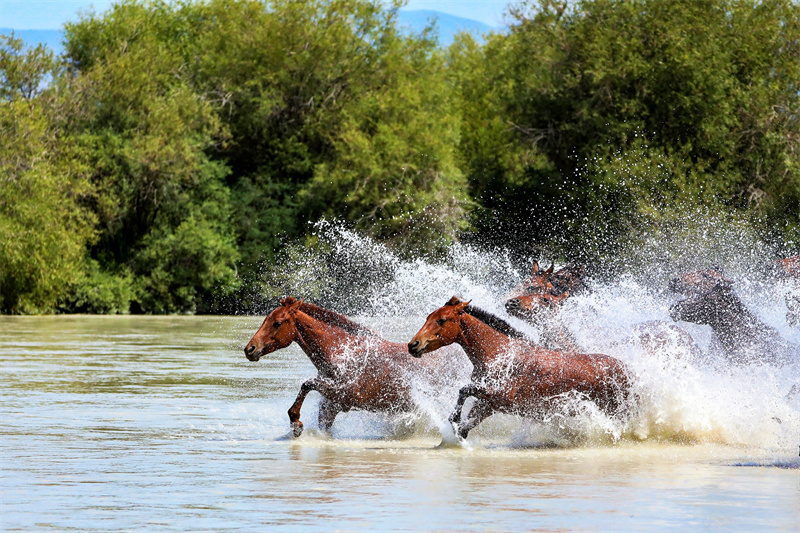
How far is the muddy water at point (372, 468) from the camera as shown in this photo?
9656 mm

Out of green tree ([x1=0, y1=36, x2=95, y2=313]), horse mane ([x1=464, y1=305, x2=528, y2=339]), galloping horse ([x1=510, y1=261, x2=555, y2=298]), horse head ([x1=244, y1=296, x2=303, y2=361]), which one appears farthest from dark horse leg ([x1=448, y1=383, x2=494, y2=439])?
green tree ([x1=0, y1=36, x2=95, y2=313])

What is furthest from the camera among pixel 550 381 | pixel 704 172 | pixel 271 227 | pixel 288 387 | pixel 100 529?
pixel 271 227

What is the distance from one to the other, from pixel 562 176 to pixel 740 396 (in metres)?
38.0

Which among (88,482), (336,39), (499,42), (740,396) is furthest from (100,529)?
(499,42)

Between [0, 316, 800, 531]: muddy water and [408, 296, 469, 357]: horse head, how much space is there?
92 centimetres

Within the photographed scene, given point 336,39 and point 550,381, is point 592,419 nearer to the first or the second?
point 550,381

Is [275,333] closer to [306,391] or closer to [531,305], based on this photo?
[306,391]

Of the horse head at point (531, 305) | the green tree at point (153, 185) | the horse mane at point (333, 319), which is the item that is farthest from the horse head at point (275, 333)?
the green tree at point (153, 185)

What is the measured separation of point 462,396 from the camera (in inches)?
527

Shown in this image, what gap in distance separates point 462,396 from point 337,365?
1550 mm

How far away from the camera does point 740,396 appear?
1476cm

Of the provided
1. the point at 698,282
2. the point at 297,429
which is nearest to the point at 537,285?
the point at 698,282

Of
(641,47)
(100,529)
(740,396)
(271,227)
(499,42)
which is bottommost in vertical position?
(100,529)

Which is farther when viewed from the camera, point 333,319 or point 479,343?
point 333,319
